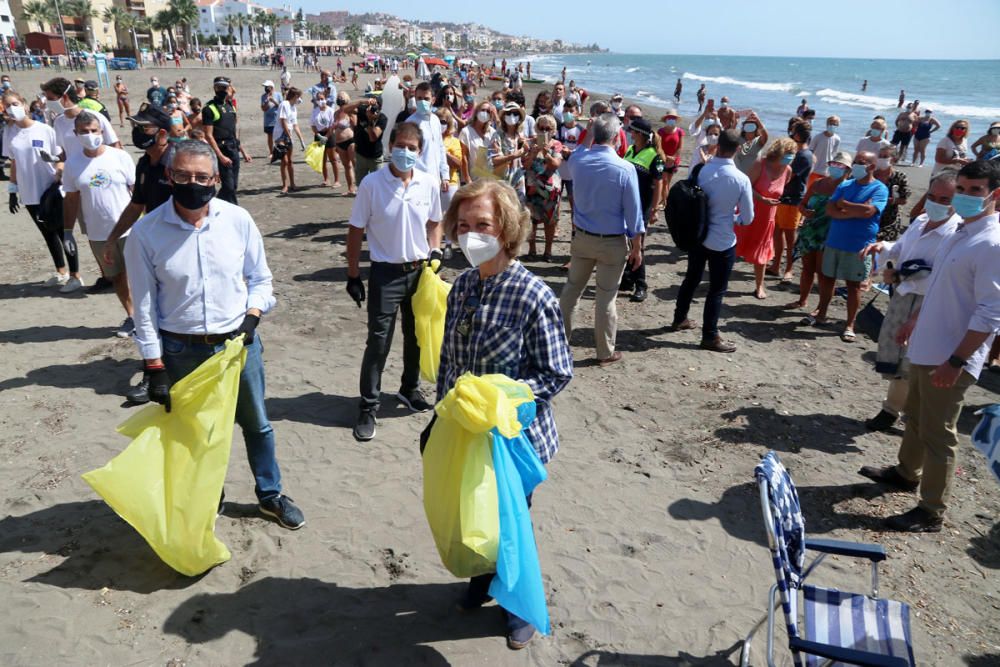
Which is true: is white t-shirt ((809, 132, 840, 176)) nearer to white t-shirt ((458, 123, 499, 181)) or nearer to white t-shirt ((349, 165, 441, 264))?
white t-shirt ((458, 123, 499, 181))

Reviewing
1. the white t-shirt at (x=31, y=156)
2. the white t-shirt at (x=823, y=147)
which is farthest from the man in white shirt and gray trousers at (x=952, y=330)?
the white t-shirt at (x=31, y=156)

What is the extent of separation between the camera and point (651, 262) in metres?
9.68

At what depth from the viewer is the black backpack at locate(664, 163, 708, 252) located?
6.25 m

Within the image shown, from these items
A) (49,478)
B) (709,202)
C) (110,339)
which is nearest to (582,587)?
(49,478)

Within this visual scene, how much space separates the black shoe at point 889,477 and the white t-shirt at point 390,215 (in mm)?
3595

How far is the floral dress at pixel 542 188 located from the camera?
882cm

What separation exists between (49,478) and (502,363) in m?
3.51

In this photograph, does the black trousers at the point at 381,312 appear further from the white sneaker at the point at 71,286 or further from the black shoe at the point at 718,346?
the white sneaker at the point at 71,286

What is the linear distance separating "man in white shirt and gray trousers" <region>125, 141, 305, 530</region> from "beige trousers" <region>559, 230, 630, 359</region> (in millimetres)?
3257

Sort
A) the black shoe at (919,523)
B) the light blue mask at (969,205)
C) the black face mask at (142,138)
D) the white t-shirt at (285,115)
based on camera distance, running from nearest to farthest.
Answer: the light blue mask at (969,205) < the black shoe at (919,523) < the black face mask at (142,138) < the white t-shirt at (285,115)

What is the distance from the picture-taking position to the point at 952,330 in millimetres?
3664

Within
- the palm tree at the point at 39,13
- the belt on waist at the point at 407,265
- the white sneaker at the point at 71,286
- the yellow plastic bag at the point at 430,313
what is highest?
the palm tree at the point at 39,13

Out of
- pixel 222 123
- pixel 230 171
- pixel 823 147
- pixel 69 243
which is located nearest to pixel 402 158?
pixel 69 243

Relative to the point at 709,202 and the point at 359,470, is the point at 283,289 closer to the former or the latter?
the point at 359,470
